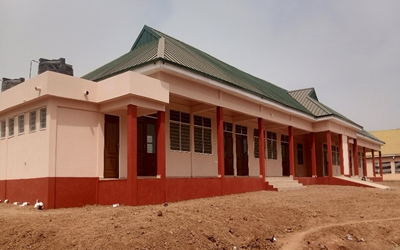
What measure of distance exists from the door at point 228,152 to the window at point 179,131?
2.99 m

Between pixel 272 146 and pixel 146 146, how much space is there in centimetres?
1010

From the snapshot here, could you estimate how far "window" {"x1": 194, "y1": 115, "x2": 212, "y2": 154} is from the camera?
53.1 ft

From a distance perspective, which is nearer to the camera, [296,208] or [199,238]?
[199,238]

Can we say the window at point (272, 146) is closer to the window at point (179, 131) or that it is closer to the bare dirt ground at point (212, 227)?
the window at point (179, 131)

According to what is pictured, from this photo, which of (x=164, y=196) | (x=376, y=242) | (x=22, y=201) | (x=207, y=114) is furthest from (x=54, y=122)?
(x=376, y=242)

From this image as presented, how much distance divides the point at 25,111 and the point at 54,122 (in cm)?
Answer: 206

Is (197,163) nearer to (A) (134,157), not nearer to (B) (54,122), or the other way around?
(A) (134,157)

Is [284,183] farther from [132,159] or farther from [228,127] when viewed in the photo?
[132,159]

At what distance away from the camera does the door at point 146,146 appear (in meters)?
13.8

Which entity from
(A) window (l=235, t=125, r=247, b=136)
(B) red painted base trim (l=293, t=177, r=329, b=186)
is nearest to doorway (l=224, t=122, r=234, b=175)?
(A) window (l=235, t=125, r=247, b=136)

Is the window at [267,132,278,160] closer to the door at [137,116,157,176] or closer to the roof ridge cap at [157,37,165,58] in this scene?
the door at [137,116,157,176]

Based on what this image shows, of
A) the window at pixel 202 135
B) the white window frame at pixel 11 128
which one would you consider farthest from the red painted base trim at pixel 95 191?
the window at pixel 202 135

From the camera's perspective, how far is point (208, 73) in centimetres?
1383

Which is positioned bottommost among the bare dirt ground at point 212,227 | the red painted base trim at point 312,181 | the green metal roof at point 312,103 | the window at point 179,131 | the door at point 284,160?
the bare dirt ground at point 212,227
